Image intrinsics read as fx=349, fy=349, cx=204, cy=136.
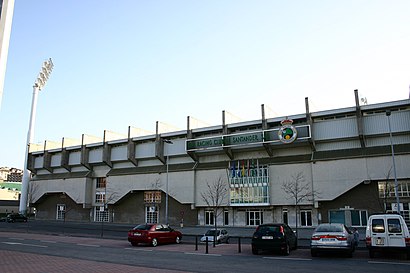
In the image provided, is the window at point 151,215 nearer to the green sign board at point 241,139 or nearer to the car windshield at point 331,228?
the green sign board at point 241,139

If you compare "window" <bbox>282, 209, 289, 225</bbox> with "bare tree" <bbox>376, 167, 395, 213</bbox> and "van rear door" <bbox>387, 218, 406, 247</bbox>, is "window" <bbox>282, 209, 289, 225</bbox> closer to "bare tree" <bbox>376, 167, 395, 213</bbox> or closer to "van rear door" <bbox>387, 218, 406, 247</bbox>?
"bare tree" <bbox>376, 167, 395, 213</bbox>

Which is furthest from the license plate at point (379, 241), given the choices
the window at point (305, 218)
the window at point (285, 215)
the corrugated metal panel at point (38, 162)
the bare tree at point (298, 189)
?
the corrugated metal panel at point (38, 162)

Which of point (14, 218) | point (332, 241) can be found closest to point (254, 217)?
point (332, 241)

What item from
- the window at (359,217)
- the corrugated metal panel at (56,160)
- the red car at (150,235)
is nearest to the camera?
the red car at (150,235)

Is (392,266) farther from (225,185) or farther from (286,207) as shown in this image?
(225,185)

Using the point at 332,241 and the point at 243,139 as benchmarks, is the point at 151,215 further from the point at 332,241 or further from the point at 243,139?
the point at 332,241

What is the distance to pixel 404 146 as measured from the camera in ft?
119

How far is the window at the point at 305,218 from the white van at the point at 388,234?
27.6 meters

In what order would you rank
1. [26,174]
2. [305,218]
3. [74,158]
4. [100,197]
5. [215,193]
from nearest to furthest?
[305,218] → [215,193] → [100,197] → [74,158] → [26,174]

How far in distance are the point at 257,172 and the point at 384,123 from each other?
15.6 meters

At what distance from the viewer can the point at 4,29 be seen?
33.3 feet

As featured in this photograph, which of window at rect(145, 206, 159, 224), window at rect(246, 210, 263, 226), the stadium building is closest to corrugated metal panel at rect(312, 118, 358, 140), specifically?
the stadium building

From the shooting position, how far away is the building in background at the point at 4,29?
33.1 feet

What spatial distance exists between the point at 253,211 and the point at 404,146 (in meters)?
18.8
